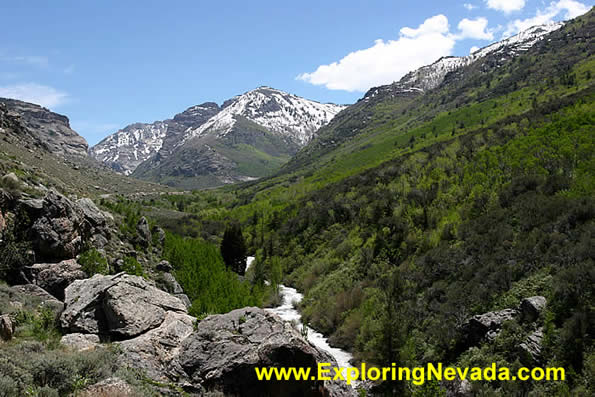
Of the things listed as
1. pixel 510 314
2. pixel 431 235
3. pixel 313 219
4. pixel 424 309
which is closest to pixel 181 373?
pixel 510 314

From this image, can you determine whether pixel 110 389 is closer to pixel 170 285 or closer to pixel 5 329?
pixel 5 329

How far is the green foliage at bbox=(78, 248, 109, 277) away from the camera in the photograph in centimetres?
2298

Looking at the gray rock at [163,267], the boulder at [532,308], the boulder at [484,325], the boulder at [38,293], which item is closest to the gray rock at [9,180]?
the boulder at [38,293]

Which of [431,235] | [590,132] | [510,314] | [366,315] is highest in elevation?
[590,132]

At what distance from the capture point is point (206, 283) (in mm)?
45188

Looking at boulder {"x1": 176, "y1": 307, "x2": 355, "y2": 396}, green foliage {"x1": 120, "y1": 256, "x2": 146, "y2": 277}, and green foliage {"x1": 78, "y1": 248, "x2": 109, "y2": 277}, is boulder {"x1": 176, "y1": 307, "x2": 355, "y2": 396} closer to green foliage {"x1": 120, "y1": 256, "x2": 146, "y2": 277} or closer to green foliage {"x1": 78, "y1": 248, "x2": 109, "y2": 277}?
green foliage {"x1": 78, "y1": 248, "x2": 109, "y2": 277}

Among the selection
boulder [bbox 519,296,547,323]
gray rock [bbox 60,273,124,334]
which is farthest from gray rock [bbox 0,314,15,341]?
boulder [bbox 519,296,547,323]

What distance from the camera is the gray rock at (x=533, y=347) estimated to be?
61.9ft

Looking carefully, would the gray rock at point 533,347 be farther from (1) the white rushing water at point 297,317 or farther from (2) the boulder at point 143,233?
(2) the boulder at point 143,233

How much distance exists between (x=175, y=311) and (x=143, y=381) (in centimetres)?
520

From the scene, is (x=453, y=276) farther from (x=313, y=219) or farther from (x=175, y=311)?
(x=313, y=219)

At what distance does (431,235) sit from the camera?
121ft

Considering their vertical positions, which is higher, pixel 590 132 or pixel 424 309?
pixel 590 132

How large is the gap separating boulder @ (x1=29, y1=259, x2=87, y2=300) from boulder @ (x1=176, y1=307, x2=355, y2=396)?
11.1 metres
